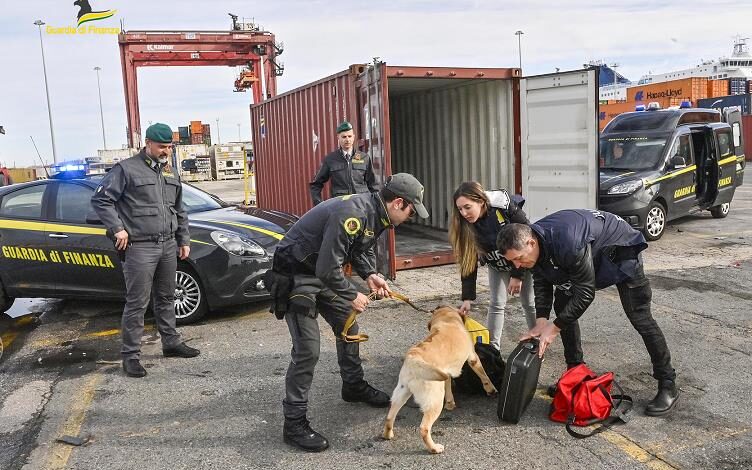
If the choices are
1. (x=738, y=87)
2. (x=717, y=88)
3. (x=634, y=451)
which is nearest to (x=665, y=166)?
(x=634, y=451)

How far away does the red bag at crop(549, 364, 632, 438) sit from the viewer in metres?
3.63

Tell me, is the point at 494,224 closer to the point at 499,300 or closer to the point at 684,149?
the point at 499,300

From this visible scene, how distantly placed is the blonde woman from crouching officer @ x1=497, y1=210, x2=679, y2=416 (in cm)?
36

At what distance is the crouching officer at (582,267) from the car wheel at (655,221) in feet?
20.5

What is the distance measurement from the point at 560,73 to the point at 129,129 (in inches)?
978

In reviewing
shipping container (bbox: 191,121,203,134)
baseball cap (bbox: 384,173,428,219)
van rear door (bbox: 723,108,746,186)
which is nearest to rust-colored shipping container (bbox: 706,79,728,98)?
van rear door (bbox: 723,108,746,186)

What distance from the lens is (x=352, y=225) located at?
129 inches

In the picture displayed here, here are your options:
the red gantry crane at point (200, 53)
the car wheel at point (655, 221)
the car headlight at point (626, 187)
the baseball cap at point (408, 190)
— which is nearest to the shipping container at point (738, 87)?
the red gantry crane at point (200, 53)

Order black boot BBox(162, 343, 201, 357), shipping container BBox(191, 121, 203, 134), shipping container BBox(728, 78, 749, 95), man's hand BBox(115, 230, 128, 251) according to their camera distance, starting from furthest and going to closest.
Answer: shipping container BBox(191, 121, 203, 134) < shipping container BBox(728, 78, 749, 95) < black boot BBox(162, 343, 201, 357) < man's hand BBox(115, 230, 128, 251)

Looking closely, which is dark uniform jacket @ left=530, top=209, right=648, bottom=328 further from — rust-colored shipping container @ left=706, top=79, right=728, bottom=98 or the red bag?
rust-colored shipping container @ left=706, top=79, right=728, bottom=98

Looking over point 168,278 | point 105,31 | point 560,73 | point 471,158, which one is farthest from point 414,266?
point 105,31

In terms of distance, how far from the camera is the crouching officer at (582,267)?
3432 mm

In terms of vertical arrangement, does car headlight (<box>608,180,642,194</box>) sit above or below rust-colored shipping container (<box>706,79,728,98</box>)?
below

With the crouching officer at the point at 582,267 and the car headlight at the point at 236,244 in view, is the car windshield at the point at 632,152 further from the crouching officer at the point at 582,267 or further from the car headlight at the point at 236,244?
the crouching officer at the point at 582,267
